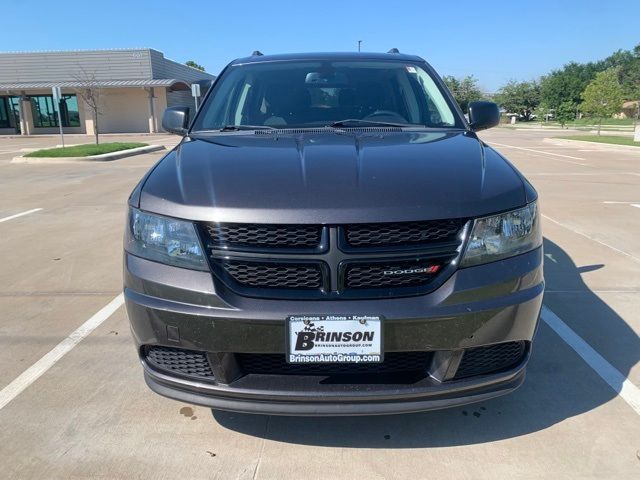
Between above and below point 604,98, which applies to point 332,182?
above

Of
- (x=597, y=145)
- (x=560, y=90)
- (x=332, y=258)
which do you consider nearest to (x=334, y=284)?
(x=332, y=258)

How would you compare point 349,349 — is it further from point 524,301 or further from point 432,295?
point 524,301

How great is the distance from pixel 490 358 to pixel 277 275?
929mm

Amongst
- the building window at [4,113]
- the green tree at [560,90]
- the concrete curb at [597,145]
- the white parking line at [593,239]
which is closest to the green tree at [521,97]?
the green tree at [560,90]

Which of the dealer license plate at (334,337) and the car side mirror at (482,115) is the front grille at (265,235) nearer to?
the dealer license plate at (334,337)

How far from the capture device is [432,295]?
204cm

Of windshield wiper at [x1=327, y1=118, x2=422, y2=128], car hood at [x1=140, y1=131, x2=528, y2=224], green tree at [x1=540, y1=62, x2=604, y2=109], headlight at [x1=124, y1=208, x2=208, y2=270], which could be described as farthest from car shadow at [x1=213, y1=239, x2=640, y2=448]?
green tree at [x1=540, y1=62, x2=604, y2=109]

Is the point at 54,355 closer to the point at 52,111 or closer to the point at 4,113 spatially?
the point at 52,111

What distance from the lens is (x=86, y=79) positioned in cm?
3503

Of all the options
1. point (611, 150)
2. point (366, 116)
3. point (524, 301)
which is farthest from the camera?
point (611, 150)

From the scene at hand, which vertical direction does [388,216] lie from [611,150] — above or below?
above

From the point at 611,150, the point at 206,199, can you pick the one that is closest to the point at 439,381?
the point at 206,199

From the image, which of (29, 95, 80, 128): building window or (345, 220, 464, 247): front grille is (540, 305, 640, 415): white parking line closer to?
(345, 220, 464, 247): front grille

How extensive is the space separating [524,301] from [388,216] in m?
0.65
